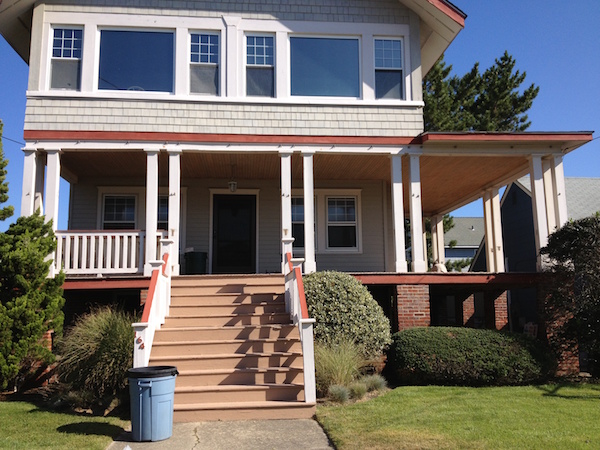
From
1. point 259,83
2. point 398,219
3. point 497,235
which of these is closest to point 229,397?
point 398,219

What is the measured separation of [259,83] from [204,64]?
1.28 metres

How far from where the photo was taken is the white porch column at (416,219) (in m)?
12.4

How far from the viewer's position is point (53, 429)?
289 inches

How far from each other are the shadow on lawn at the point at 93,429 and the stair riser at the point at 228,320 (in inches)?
102

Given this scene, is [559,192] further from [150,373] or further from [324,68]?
[150,373]

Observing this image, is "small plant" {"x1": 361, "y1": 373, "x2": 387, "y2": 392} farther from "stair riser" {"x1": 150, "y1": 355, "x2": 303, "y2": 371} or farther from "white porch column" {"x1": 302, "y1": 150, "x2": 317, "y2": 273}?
"white porch column" {"x1": 302, "y1": 150, "x2": 317, "y2": 273}

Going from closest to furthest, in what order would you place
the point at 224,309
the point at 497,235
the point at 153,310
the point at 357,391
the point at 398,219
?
1. the point at 357,391
2. the point at 153,310
3. the point at 224,309
4. the point at 398,219
5. the point at 497,235

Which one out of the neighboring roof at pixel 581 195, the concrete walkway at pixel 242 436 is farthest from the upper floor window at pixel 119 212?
the neighboring roof at pixel 581 195

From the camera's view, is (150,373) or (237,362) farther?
(237,362)

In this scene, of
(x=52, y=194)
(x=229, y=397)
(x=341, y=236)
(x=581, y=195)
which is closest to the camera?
(x=229, y=397)

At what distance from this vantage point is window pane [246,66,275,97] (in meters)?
13.0

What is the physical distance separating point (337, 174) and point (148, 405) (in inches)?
365

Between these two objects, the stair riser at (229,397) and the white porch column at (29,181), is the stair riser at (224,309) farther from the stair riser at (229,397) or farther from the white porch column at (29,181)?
the white porch column at (29,181)

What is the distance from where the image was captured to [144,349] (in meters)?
8.30
